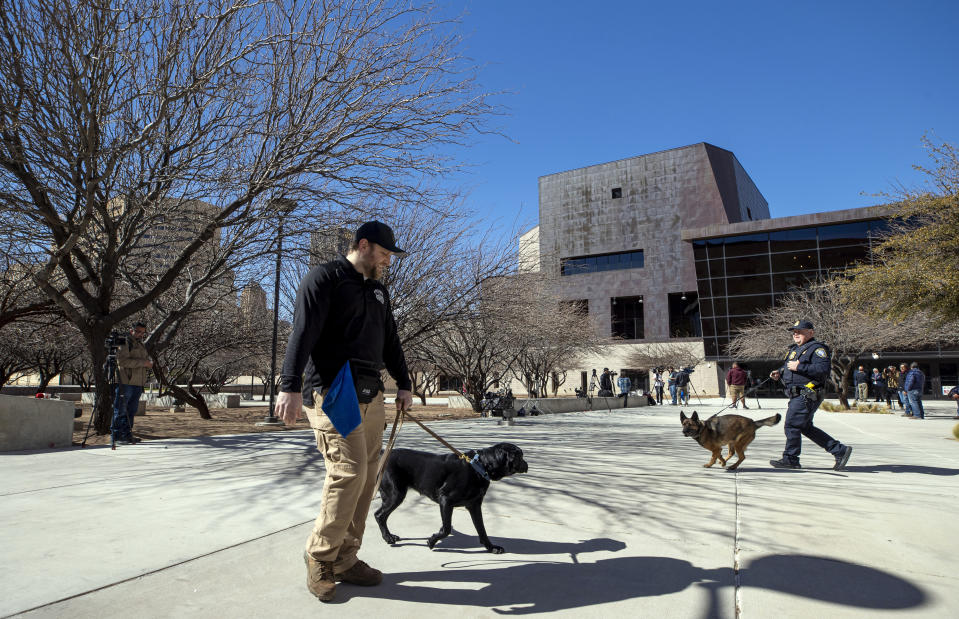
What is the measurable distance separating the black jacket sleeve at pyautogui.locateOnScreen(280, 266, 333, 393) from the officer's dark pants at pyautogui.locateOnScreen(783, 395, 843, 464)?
18.6 feet

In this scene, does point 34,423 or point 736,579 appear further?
point 34,423

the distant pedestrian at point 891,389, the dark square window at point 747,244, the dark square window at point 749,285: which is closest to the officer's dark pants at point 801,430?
the distant pedestrian at point 891,389

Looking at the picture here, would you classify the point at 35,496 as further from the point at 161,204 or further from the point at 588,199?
the point at 588,199

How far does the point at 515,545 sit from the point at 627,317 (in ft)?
188

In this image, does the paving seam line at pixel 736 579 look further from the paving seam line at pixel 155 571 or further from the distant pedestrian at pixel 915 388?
the distant pedestrian at pixel 915 388

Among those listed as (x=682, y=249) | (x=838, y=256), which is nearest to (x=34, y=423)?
(x=838, y=256)

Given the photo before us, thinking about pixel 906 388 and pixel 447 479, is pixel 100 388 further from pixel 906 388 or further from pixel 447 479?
pixel 906 388

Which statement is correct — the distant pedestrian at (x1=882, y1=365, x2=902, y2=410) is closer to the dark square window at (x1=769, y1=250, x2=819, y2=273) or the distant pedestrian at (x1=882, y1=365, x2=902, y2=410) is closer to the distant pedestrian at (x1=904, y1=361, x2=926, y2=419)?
the distant pedestrian at (x1=904, y1=361, x2=926, y2=419)

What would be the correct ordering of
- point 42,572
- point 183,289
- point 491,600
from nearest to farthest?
point 491,600
point 42,572
point 183,289

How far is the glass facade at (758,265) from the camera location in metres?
42.4

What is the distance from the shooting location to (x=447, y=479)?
130 inches

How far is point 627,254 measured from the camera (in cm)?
5706

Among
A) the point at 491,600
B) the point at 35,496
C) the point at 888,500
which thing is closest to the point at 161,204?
the point at 35,496

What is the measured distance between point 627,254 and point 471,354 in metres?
41.6
